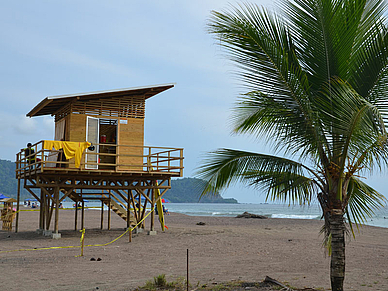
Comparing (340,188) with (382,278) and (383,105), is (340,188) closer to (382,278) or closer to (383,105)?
(383,105)

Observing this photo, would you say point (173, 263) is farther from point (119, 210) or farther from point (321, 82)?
Answer: point (119, 210)

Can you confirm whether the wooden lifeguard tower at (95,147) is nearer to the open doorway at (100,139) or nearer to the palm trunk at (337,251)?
the open doorway at (100,139)

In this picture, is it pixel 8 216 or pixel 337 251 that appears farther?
pixel 8 216

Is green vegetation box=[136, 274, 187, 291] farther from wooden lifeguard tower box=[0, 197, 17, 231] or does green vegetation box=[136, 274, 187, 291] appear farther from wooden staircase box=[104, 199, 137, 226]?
wooden lifeguard tower box=[0, 197, 17, 231]

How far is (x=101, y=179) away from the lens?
2012cm

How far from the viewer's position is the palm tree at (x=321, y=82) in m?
7.43

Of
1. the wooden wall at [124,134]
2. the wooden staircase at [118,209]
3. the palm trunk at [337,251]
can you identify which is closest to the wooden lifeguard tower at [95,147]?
the wooden wall at [124,134]

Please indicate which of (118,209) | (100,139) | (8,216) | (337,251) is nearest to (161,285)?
(337,251)

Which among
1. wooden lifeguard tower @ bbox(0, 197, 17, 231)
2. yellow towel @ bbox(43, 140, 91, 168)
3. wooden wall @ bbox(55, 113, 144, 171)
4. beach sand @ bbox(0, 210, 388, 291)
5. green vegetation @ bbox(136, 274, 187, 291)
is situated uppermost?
wooden wall @ bbox(55, 113, 144, 171)

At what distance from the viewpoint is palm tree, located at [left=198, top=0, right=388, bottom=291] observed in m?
7.43

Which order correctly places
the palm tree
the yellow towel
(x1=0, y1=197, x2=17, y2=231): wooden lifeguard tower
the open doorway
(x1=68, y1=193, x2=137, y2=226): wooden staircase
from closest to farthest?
the palm tree < the yellow towel < the open doorway < (x1=68, y1=193, x2=137, y2=226): wooden staircase < (x1=0, y1=197, x2=17, y2=231): wooden lifeguard tower

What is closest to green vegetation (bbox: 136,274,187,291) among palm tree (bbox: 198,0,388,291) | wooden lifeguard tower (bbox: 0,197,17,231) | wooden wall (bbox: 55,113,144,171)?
palm tree (bbox: 198,0,388,291)

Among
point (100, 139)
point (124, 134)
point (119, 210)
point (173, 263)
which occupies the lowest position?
point (173, 263)

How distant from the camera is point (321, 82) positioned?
7.87m
